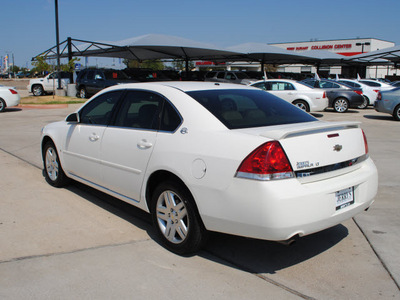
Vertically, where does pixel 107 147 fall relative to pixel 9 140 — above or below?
above

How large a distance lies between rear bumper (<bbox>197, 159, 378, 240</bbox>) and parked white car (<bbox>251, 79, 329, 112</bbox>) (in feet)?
43.4

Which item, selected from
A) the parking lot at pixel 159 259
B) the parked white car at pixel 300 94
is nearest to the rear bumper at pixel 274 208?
the parking lot at pixel 159 259

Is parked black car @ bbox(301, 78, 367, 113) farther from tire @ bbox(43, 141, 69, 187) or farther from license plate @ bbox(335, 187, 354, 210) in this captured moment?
license plate @ bbox(335, 187, 354, 210)

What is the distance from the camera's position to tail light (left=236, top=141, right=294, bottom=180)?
3146mm

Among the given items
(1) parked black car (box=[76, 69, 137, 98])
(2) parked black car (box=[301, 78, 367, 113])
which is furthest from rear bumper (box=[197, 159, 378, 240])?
(1) parked black car (box=[76, 69, 137, 98])

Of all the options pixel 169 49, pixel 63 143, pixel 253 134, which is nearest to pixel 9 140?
pixel 63 143

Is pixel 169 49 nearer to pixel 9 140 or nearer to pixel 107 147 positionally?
pixel 9 140

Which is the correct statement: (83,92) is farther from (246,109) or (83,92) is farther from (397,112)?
(246,109)

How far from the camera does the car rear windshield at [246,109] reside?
3836mm

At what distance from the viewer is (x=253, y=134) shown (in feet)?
11.1

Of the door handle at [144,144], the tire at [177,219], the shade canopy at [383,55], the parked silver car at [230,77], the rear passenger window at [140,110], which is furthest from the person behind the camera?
the shade canopy at [383,55]

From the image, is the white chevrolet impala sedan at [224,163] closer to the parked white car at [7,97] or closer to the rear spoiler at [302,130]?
the rear spoiler at [302,130]

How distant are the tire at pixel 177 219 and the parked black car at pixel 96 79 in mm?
20223

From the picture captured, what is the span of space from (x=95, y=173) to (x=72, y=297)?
196cm
